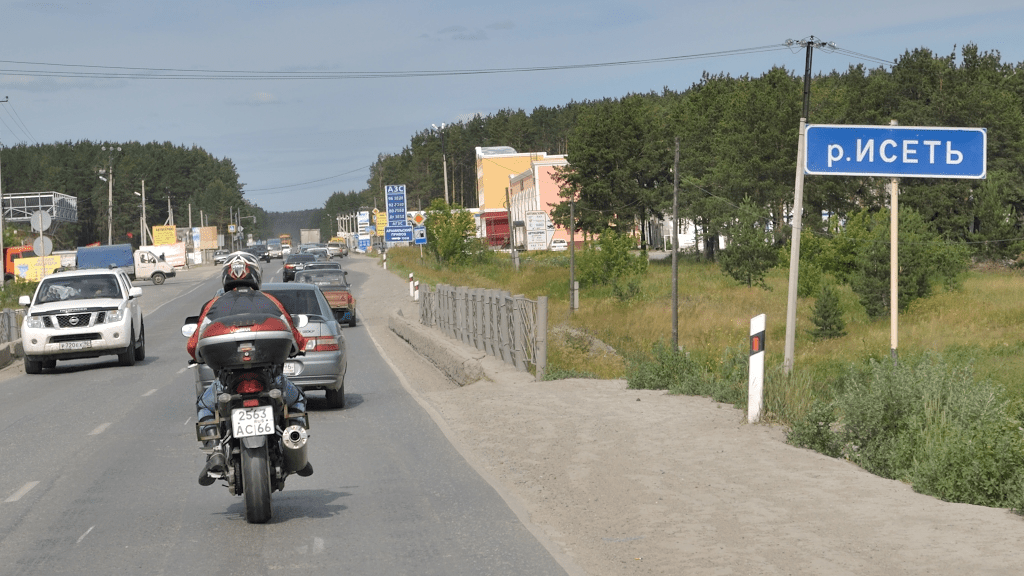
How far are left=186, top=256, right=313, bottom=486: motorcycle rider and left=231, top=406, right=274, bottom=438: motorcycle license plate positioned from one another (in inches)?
13.7

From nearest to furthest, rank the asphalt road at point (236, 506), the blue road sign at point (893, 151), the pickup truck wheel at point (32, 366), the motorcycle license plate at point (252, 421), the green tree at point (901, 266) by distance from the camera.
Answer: the asphalt road at point (236, 506)
the motorcycle license plate at point (252, 421)
the blue road sign at point (893, 151)
the pickup truck wheel at point (32, 366)
the green tree at point (901, 266)

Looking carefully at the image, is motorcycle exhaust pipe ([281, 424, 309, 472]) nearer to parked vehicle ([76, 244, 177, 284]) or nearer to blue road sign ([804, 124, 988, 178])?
blue road sign ([804, 124, 988, 178])

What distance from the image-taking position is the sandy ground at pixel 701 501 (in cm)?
609

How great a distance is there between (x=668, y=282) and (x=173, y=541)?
5604 cm

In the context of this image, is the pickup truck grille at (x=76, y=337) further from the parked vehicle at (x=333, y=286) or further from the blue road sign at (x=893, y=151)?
the blue road sign at (x=893, y=151)

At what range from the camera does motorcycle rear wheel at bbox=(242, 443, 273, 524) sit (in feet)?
22.9

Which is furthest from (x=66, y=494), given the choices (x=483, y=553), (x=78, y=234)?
(x=78, y=234)

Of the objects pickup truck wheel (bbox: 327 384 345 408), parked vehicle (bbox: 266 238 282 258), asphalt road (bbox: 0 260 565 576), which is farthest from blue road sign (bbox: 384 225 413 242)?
parked vehicle (bbox: 266 238 282 258)

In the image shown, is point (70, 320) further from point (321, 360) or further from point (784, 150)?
point (784, 150)

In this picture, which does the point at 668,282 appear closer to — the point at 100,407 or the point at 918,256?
the point at 918,256

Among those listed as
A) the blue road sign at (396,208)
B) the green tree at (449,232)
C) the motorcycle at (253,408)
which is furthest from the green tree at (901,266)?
the motorcycle at (253,408)

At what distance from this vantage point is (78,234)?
6924 inches

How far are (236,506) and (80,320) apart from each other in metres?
15.5

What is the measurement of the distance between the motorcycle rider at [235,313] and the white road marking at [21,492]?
209 cm
